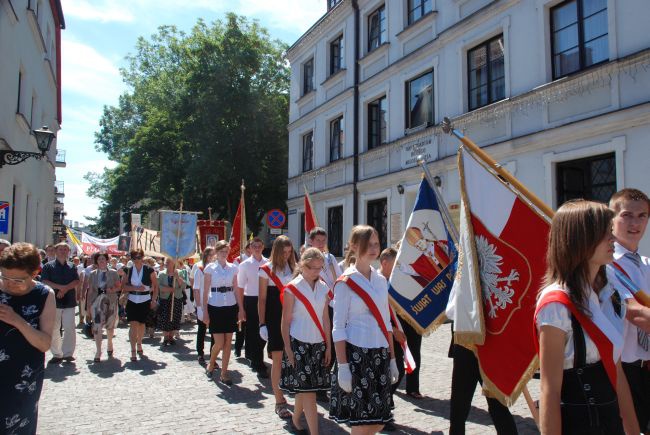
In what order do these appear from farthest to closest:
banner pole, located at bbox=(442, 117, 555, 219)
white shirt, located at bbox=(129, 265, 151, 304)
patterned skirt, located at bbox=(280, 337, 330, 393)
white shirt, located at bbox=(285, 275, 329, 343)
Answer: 1. white shirt, located at bbox=(129, 265, 151, 304)
2. white shirt, located at bbox=(285, 275, 329, 343)
3. patterned skirt, located at bbox=(280, 337, 330, 393)
4. banner pole, located at bbox=(442, 117, 555, 219)

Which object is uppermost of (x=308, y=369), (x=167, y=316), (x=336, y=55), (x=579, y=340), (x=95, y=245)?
(x=336, y=55)

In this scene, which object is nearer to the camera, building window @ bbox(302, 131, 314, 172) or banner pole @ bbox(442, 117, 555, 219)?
banner pole @ bbox(442, 117, 555, 219)

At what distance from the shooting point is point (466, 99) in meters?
13.1

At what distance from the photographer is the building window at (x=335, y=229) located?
19016 millimetres

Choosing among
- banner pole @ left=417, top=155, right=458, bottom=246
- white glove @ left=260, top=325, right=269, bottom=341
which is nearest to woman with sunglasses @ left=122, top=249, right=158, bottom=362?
white glove @ left=260, top=325, right=269, bottom=341

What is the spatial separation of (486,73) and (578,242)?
11415 mm

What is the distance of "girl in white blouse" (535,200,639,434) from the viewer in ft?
7.05

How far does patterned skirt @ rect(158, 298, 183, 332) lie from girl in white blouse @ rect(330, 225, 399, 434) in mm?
7234

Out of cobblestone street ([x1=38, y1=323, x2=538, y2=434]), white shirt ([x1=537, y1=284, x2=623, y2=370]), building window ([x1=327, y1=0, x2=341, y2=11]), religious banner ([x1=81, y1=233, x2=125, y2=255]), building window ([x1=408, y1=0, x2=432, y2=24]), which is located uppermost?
building window ([x1=327, y1=0, x2=341, y2=11])

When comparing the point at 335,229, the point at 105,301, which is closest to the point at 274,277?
the point at 105,301

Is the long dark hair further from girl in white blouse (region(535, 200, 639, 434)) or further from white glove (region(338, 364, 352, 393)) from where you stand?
white glove (region(338, 364, 352, 393))

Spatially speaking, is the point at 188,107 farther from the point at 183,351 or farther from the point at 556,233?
the point at 556,233

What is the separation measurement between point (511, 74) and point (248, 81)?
16898mm

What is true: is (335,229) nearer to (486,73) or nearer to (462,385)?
(486,73)
